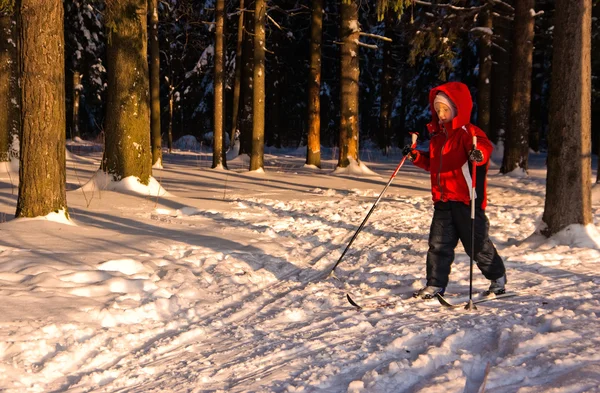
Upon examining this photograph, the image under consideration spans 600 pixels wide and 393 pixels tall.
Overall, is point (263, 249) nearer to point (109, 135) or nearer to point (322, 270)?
point (322, 270)

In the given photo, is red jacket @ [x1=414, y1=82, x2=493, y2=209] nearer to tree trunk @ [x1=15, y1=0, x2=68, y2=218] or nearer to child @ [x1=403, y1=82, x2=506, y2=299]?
child @ [x1=403, y1=82, x2=506, y2=299]

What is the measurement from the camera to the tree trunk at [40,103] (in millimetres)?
7945

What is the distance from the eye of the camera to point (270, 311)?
5.44 meters

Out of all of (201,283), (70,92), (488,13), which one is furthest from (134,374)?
(70,92)

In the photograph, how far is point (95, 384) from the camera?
3.89 meters

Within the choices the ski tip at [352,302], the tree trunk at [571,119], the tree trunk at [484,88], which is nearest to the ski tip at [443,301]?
the ski tip at [352,302]

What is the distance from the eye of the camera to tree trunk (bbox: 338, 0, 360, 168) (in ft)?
59.0

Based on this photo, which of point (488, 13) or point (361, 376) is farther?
point (488, 13)

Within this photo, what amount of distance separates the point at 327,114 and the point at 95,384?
1539 inches

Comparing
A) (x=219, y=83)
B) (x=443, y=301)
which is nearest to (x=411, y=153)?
(x=443, y=301)

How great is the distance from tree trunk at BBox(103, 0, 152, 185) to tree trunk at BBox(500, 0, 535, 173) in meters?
10.4

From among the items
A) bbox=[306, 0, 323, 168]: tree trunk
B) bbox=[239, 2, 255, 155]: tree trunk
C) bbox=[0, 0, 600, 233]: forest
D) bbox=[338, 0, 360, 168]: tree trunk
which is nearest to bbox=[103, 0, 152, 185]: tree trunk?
bbox=[0, 0, 600, 233]: forest

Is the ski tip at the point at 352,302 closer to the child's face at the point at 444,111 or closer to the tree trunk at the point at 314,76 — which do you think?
the child's face at the point at 444,111

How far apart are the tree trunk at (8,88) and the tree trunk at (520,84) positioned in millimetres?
12479
